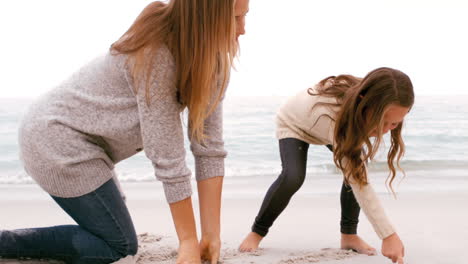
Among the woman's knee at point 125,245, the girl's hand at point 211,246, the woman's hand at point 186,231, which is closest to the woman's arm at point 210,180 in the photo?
the girl's hand at point 211,246

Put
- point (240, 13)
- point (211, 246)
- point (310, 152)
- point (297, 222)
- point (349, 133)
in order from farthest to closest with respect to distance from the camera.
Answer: point (310, 152) < point (297, 222) < point (349, 133) < point (211, 246) < point (240, 13)

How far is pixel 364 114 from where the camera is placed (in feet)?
6.75

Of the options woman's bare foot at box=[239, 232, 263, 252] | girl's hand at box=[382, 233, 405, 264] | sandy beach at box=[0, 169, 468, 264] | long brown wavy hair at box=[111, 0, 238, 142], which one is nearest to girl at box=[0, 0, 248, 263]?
long brown wavy hair at box=[111, 0, 238, 142]

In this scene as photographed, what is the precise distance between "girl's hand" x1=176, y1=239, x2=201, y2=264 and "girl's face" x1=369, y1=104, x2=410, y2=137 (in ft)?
2.69

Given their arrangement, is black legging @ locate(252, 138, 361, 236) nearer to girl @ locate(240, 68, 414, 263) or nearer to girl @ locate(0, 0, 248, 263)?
girl @ locate(240, 68, 414, 263)

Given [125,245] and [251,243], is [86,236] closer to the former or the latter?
[125,245]

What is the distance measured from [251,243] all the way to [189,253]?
673 millimetres

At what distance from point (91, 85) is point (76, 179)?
0.32 metres

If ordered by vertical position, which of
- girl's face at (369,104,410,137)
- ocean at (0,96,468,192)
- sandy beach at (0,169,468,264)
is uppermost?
girl's face at (369,104,410,137)

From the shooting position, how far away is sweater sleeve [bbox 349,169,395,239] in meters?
1.91

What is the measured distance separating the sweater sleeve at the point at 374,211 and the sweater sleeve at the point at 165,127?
66 cm

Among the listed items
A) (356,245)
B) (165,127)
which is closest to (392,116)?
(356,245)

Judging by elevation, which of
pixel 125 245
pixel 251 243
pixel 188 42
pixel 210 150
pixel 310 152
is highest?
pixel 188 42

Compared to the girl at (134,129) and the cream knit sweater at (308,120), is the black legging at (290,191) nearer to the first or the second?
the cream knit sweater at (308,120)
